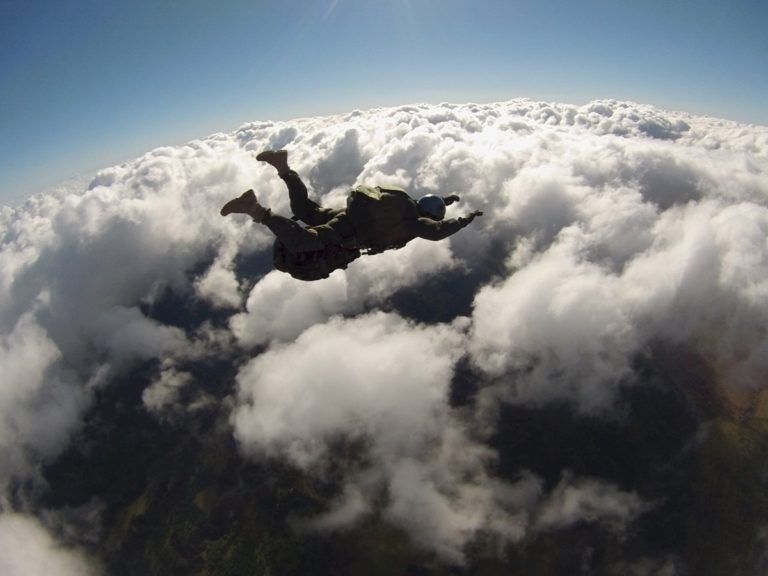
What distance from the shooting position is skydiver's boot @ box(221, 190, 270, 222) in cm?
795

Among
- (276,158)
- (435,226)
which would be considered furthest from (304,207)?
(435,226)

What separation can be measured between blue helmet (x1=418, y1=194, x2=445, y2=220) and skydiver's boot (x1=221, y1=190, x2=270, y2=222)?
3.48m

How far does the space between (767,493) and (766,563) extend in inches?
1212

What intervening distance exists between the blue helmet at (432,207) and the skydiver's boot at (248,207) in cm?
348

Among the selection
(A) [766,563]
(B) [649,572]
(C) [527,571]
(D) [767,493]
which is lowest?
(C) [527,571]

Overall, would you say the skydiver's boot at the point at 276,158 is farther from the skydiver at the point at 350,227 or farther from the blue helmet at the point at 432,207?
the blue helmet at the point at 432,207

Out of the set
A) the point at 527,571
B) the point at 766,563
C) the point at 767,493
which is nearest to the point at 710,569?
the point at 766,563

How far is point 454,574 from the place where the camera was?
628ft

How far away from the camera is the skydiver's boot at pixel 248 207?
26.1 ft

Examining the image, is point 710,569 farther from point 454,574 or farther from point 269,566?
point 269,566

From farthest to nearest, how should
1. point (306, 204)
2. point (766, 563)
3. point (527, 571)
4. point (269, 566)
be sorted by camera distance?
point (269, 566), point (527, 571), point (766, 563), point (306, 204)

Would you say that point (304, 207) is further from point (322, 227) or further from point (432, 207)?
point (432, 207)

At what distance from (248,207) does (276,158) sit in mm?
1597

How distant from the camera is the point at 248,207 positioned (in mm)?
8148
